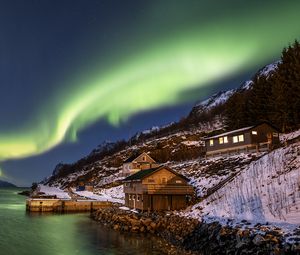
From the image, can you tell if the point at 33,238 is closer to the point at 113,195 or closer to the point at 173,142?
the point at 113,195

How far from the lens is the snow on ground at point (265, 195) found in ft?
99.2

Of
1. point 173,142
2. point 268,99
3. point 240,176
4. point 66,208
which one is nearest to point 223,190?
point 240,176

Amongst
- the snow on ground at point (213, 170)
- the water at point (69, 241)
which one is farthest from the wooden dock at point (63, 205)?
the water at point (69, 241)

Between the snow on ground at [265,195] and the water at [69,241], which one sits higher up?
the snow on ground at [265,195]

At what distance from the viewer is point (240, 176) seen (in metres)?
44.4

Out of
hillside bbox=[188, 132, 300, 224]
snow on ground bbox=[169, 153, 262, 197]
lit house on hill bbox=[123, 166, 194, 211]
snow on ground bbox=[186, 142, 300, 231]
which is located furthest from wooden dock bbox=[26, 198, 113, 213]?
hillside bbox=[188, 132, 300, 224]

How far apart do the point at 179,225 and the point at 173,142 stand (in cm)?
12802

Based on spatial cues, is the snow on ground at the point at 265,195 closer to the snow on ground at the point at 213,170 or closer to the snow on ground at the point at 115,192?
the snow on ground at the point at 213,170

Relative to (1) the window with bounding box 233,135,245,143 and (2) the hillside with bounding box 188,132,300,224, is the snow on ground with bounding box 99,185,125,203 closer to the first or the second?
(1) the window with bounding box 233,135,245,143

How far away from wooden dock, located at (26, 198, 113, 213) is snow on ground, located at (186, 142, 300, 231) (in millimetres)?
41272

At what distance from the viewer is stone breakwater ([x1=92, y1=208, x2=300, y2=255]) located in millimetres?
23953

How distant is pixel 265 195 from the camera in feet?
114

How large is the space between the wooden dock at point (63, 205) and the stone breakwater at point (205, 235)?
29.7 metres

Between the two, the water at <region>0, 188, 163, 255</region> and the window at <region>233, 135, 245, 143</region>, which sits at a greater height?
the window at <region>233, 135, 245, 143</region>
